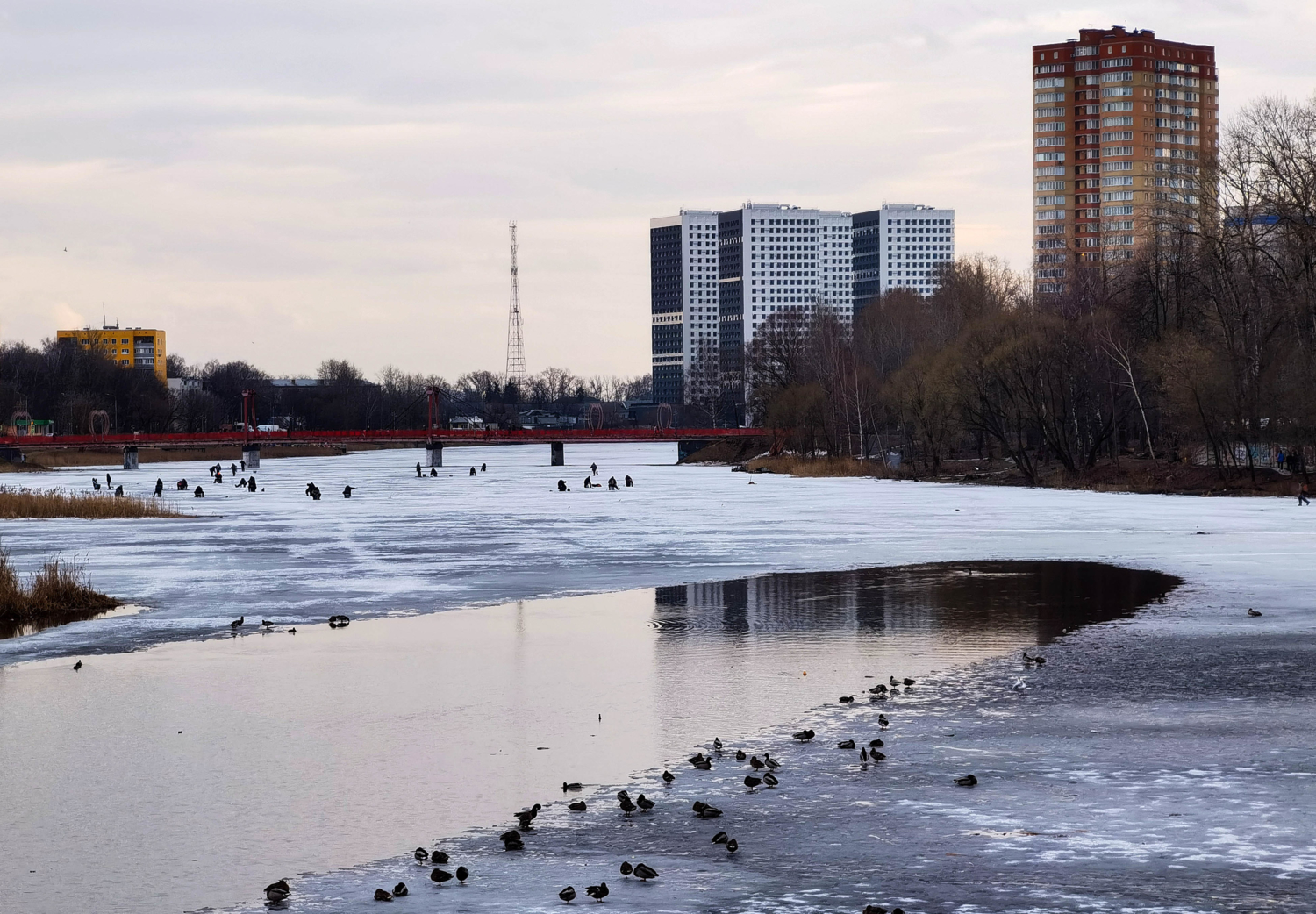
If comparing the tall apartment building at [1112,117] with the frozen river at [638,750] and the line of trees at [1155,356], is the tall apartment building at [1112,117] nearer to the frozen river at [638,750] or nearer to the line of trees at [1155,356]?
the line of trees at [1155,356]

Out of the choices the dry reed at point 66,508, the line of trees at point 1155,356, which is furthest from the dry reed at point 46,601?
the line of trees at point 1155,356

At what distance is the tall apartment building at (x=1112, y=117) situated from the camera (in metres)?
193

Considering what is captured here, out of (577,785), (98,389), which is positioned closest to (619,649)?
(577,785)

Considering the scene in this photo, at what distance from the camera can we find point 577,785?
400 inches

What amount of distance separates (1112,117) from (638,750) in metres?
199

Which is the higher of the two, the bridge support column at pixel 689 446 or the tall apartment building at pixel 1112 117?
the tall apartment building at pixel 1112 117

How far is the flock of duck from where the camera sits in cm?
774

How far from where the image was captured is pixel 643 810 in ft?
31.1

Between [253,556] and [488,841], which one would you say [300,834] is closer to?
[488,841]

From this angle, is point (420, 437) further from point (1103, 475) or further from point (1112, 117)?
point (1112, 117)

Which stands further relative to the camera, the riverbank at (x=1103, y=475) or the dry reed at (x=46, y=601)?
the riverbank at (x=1103, y=475)

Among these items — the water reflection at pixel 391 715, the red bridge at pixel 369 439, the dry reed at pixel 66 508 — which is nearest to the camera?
the water reflection at pixel 391 715

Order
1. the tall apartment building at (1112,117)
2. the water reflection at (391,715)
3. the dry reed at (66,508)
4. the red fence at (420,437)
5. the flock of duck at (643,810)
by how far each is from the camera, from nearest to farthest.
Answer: the flock of duck at (643,810) → the water reflection at (391,715) → the dry reed at (66,508) → the red fence at (420,437) → the tall apartment building at (1112,117)

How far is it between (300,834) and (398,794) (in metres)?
1.08
